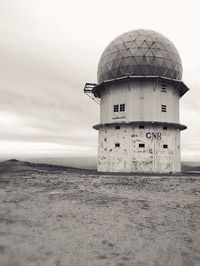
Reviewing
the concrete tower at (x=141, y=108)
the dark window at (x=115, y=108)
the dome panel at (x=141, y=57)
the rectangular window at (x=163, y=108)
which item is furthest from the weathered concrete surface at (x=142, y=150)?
the dome panel at (x=141, y=57)

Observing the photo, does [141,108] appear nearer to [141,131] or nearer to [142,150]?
[141,131]

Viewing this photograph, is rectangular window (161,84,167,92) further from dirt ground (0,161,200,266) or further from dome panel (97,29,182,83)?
dirt ground (0,161,200,266)

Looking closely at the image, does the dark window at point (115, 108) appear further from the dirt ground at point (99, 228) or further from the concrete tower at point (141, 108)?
the dirt ground at point (99, 228)

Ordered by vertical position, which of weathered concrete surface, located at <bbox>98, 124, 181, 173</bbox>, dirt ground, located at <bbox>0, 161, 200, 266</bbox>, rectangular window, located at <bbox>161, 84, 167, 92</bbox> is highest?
rectangular window, located at <bbox>161, 84, 167, 92</bbox>

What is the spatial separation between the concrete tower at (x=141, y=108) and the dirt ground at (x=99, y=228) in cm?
1061

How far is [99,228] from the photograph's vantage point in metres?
6.89

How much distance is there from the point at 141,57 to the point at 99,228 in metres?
19.2

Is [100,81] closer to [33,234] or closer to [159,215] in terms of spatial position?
[159,215]

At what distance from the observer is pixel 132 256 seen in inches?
215

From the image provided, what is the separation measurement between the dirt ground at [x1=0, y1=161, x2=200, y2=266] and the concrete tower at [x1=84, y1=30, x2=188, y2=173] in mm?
10611

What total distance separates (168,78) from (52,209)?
18309mm

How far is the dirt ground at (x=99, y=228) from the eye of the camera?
5324 millimetres

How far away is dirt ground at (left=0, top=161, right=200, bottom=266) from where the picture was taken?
5.32 metres

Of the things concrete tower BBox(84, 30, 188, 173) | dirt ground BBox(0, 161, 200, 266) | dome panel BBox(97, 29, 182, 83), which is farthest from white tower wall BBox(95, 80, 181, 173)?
dirt ground BBox(0, 161, 200, 266)
